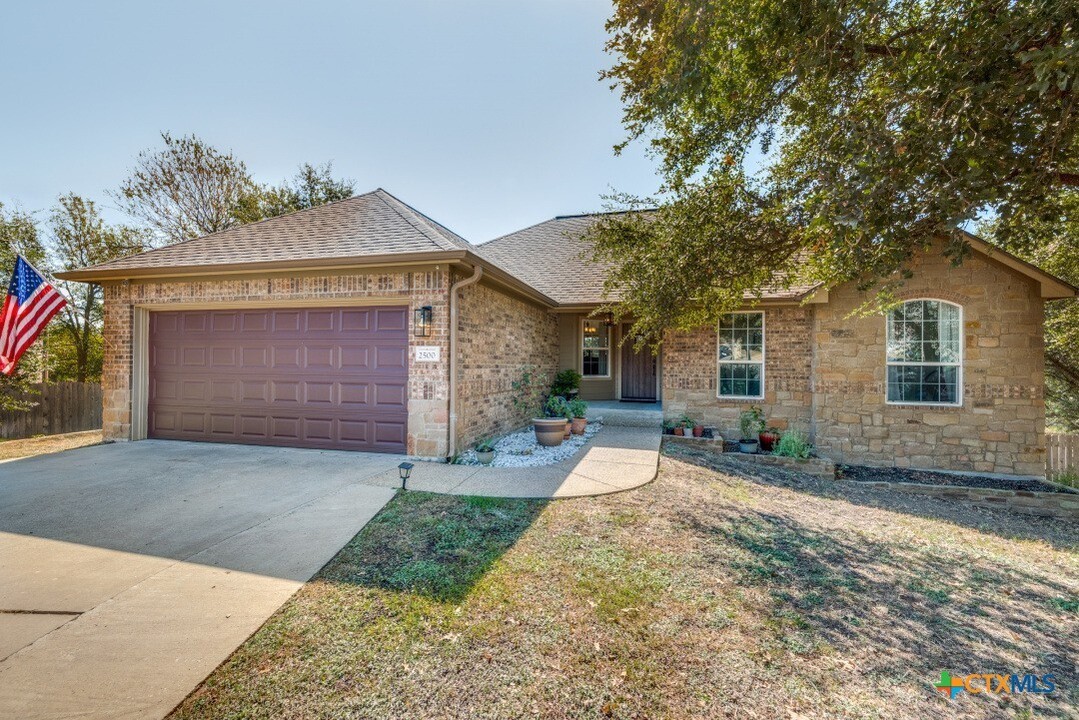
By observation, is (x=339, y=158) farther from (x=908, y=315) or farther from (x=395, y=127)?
(x=908, y=315)

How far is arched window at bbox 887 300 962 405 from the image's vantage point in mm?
8086

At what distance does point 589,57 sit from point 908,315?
24.5ft

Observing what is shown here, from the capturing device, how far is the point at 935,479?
770 cm

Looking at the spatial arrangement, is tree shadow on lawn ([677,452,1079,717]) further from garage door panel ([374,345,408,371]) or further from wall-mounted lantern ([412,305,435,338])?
garage door panel ([374,345,408,371])

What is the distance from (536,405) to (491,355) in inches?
105

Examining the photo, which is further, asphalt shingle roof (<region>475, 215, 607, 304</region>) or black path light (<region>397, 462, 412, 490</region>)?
asphalt shingle roof (<region>475, 215, 607, 304</region>)

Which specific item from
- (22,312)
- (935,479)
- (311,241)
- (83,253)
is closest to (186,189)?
(83,253)

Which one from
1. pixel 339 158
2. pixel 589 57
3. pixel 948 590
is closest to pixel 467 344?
pixel 589 57

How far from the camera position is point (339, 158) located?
61.7 ft

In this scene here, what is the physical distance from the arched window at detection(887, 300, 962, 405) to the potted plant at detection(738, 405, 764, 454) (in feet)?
7.69

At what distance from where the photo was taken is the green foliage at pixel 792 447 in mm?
8211

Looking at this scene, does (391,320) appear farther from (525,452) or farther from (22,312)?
(22,312)

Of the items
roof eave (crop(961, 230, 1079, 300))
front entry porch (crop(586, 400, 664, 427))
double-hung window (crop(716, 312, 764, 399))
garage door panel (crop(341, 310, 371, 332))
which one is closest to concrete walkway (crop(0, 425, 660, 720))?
garage door panel (crop(341, 310, 371, 332))

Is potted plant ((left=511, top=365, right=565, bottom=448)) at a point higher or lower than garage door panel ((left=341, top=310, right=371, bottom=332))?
lower
